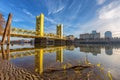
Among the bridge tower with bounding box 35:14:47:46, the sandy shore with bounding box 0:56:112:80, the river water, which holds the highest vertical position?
the bridge tower with bounding box 35:14:47:46

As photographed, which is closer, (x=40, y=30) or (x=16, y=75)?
(x=16, y=75)

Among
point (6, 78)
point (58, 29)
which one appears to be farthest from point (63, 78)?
point (58, 29)

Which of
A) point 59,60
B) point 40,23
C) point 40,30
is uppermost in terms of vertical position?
point 40,23

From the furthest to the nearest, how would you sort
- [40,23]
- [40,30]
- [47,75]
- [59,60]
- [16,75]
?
[40,23]
[40,30]
[59,60]
[47,75]
[16,75]

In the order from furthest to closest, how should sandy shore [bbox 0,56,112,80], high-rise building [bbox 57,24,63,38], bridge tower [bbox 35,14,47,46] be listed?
high-rise building [bbox 57,24,63,38], bridge tower [bbox 35,14,47,46], sandy shore [bbox 0,56,112,80]

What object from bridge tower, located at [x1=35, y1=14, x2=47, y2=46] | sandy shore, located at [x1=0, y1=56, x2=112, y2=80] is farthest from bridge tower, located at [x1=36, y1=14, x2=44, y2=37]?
sandy shore, located at [x1=0, y1=56, x2=112, y2=80]

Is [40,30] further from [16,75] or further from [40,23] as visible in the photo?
[16,75]

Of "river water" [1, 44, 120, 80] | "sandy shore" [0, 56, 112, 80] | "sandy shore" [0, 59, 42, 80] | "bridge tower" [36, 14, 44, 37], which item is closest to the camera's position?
"sandy shore" [0, 59, 42, 80]

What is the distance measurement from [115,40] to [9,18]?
162060 millimetres

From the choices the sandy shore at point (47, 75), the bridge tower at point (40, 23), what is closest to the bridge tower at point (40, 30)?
the bridge tower at point (40, 23)

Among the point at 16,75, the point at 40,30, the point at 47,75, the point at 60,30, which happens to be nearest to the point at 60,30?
the point at 60,30

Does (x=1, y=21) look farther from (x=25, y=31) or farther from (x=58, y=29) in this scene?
(x=58, y=29)

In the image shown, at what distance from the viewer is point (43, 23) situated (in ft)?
282

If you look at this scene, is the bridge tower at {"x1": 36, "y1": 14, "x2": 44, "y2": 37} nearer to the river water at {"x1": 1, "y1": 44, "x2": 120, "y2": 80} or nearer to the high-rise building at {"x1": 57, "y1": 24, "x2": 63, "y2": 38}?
the high-rise building at {"x1": 57, "y1": 24, "x2": 63, "y2": 38}
